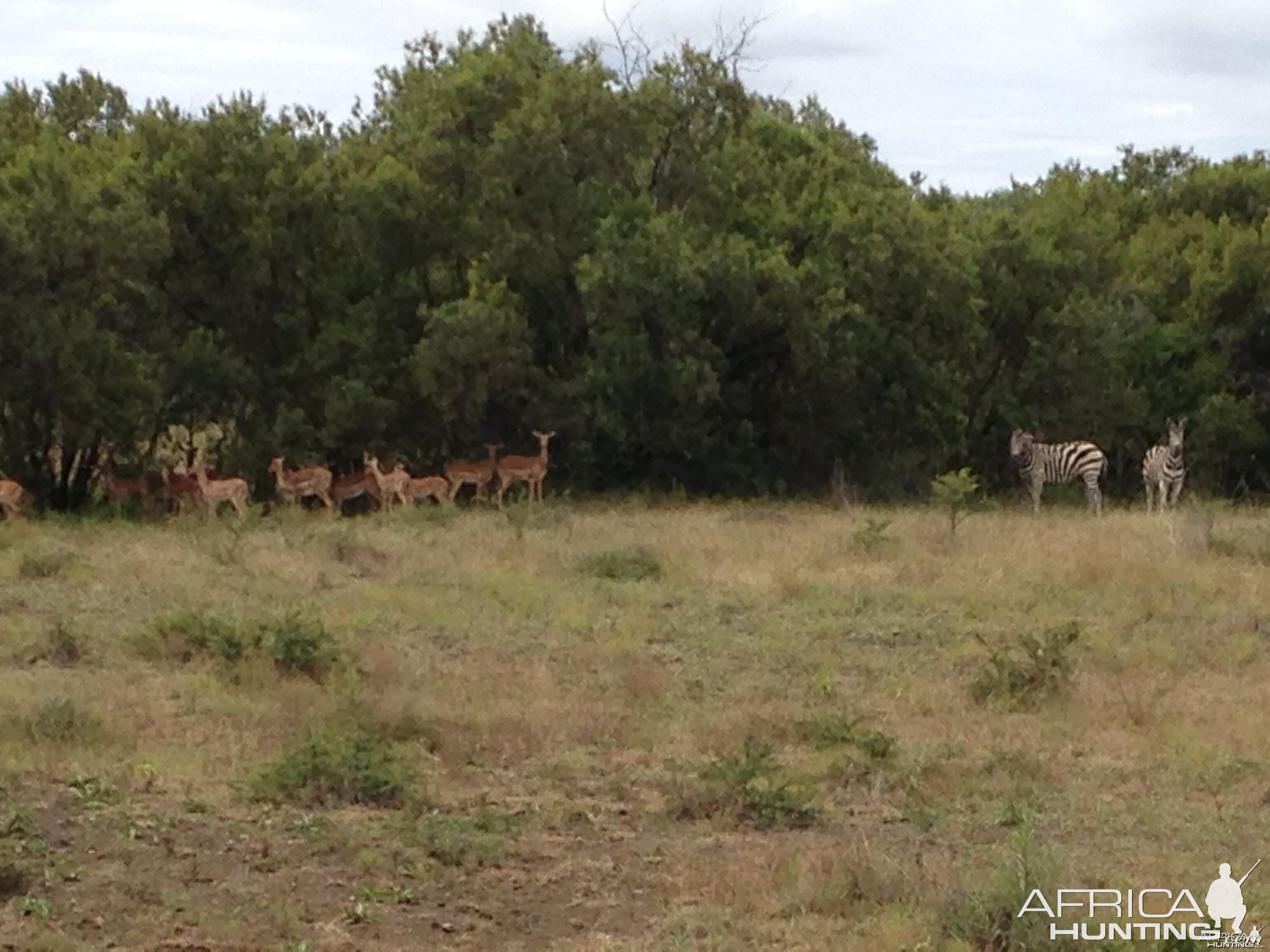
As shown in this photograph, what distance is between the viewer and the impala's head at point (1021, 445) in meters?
23.1

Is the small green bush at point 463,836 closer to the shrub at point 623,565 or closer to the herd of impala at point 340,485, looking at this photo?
the shrub at point 623,565

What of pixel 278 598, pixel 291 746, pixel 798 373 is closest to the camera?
pixel 291 746

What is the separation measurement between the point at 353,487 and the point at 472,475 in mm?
1429

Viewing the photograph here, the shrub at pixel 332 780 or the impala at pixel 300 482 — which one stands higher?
the impala at pixel 300 482

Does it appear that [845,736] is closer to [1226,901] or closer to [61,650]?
[1226,901]

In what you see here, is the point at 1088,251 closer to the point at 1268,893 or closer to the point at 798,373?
the point at 798,373

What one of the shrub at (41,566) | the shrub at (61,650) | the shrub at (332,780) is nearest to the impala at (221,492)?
the shrub at (41,566)

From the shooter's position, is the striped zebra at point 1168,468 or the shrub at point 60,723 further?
the striped zebra at point 1168,468

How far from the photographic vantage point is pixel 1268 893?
6.75m

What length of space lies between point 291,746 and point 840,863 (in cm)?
328

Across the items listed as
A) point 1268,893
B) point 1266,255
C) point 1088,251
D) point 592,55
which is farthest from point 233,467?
point 1268,893

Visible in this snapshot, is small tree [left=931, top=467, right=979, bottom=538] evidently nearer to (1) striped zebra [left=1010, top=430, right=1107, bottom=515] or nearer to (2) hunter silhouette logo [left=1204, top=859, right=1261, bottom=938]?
(1) striped zebra [left=1010, top=430, right=1107, bottom=515]

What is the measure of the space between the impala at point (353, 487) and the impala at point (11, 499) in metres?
3.48

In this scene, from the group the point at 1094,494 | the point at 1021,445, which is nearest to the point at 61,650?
the point at 1021,445
